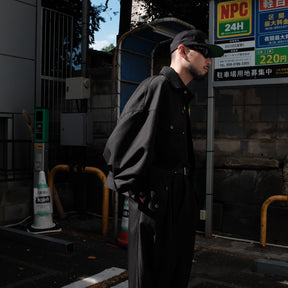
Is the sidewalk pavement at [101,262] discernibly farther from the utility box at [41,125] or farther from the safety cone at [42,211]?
the utility box at [41,125]

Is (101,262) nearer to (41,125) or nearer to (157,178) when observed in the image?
(41,125)

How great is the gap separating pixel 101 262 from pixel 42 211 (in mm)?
1847

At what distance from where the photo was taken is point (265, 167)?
20.0 feet

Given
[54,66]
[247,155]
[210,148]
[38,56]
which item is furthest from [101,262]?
[54,66]

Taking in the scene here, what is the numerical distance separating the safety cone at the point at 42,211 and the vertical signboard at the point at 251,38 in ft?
10.9

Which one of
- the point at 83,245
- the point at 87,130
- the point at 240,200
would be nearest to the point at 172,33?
the point at 87,130

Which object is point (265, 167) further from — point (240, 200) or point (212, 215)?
point (212, 215)

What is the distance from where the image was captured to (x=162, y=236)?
2.38 metres

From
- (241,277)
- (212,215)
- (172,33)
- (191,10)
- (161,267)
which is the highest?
(191,10)

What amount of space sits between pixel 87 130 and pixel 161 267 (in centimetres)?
513

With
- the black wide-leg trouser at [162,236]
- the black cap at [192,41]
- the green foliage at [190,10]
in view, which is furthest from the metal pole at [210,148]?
the green foliage at [190,10]

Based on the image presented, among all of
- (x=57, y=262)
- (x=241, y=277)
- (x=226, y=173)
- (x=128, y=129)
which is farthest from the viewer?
(x=226, y=173)

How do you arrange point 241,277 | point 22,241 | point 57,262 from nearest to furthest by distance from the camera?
point 241,277 → point 57,262 → point 22,241

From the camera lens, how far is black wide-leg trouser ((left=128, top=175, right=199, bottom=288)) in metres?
2.34
